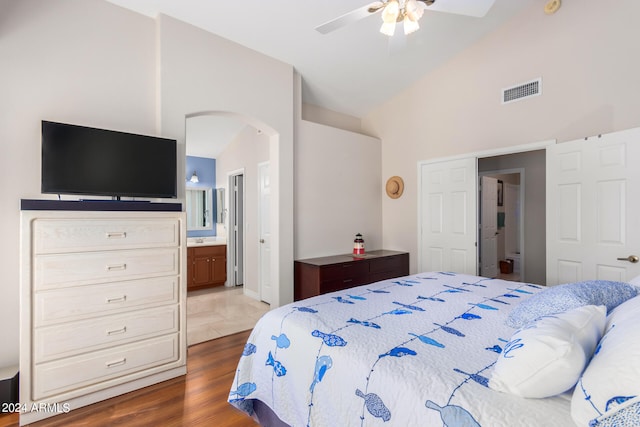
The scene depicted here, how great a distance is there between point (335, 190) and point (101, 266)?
9.28 ft

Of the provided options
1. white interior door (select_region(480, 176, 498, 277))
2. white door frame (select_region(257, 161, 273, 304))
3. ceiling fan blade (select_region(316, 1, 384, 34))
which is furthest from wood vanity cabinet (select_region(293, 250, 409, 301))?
ceiling fan blade (select_region(316, 1, 384, 34))

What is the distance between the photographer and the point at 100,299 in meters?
2.08

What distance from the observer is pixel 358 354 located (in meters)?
1.21

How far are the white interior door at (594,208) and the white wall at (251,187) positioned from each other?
348 centimetres

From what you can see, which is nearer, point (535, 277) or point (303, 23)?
point (303, 23)

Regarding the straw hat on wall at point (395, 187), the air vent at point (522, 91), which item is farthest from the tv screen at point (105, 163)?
the air vent at point (522, 91)

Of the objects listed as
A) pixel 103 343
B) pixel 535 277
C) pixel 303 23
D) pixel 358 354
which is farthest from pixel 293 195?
pixel 535 277

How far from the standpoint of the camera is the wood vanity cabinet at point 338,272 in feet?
11.4

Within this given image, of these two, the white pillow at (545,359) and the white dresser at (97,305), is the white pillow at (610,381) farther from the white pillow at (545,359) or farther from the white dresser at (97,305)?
the white dresser at (97,305)

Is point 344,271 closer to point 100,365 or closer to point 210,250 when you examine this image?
point 100,365

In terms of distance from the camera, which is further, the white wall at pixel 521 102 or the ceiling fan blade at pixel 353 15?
the white wall at pixel 521 102

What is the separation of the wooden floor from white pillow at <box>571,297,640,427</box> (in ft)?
5.74

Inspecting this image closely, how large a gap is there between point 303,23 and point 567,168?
2984 mm

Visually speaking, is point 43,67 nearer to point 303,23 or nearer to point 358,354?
point 303,23
